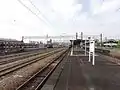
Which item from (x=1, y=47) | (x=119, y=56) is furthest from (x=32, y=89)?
(x=1, y=47)

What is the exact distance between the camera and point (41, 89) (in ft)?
40.9

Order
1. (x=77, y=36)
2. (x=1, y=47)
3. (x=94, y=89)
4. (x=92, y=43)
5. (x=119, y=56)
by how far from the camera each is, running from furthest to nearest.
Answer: (x=77, y=36)
(x=1, y=47)
(x=119, y=56)
(x=92, y=43)
(x=94, y=89)

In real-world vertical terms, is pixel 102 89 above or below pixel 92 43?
below

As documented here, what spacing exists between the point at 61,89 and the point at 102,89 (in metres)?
2.00

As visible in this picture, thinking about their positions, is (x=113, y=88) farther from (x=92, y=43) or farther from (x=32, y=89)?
(x=92, y=43)

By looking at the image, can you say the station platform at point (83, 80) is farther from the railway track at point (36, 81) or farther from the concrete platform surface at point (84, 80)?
the railway track at point (36, 81)

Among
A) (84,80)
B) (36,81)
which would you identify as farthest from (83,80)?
(36,81)

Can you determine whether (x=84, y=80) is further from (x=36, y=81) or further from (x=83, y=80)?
(x=36, y=81)

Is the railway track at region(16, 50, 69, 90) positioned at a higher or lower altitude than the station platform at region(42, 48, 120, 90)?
lower

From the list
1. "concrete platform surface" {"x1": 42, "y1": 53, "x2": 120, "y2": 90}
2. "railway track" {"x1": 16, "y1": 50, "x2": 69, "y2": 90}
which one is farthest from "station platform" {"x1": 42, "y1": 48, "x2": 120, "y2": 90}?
"railway track" {"x1": 16, "y1": 50, "x2": 69, "y2": 90}

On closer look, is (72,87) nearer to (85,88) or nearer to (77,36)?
(85,88)

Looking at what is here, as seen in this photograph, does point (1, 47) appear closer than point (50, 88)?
No

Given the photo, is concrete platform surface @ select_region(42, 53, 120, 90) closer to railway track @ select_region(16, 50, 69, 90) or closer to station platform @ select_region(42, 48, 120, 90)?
station platform @ select_region(42, 48, 120, 90)

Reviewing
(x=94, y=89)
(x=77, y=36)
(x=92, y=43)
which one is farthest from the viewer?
(x=77, y=36)
